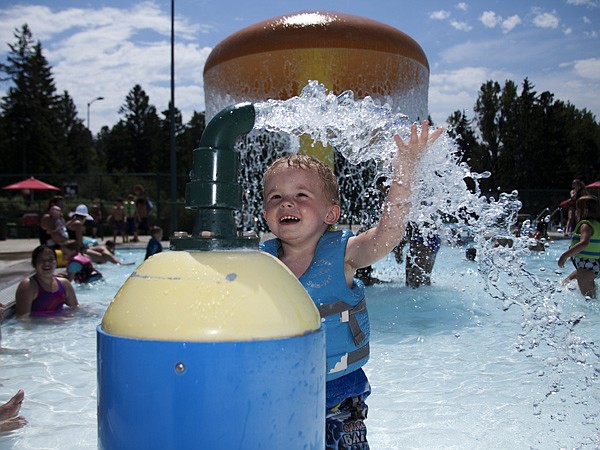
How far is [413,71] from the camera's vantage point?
593 centimetres

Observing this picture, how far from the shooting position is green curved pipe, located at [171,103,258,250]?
1117 mm

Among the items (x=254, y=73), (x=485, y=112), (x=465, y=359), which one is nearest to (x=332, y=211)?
(x=465, y=359)

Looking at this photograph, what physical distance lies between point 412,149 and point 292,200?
380mm

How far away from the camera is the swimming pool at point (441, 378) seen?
3096 millimetres

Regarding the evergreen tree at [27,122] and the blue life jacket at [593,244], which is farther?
the evergreen tree at [27,122]

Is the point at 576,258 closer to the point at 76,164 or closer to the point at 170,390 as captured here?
the point at 170,390

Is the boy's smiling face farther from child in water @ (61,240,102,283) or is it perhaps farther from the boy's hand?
child in water @ (61,240,102,283)

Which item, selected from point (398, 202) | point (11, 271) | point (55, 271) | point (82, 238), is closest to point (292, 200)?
point (398, 202)

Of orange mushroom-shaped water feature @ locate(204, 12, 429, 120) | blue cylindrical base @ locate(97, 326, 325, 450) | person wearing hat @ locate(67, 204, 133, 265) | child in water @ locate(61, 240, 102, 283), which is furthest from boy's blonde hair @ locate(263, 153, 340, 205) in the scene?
person wearing hat @ locate(67, 204, 133, 265)

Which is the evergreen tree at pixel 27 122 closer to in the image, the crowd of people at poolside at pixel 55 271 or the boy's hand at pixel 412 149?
the crowd of people at poolside at pixel 55 271

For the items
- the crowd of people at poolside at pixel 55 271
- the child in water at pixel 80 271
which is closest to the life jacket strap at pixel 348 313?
the crowd of people at poolside at pixel 55 271

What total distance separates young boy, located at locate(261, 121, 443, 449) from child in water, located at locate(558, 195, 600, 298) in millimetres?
5848

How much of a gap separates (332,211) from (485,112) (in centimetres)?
4199

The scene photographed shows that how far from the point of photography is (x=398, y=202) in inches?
70.4
